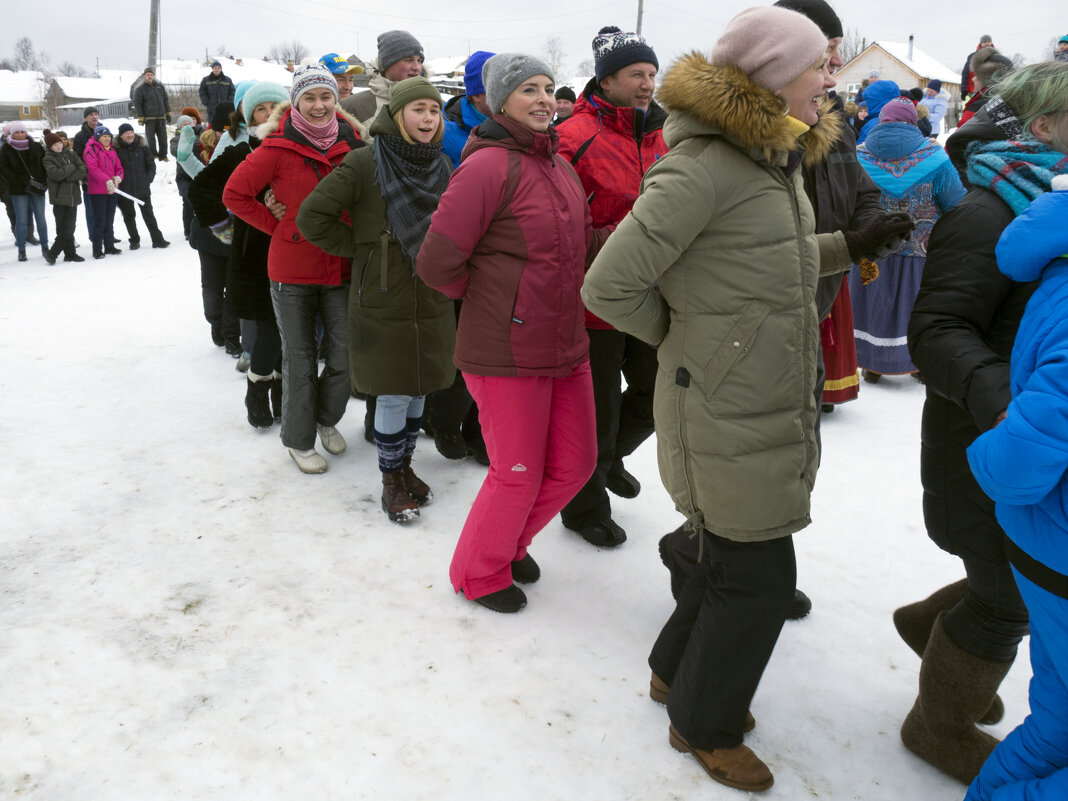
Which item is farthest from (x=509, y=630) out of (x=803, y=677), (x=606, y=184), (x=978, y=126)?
(x=978, y=126)

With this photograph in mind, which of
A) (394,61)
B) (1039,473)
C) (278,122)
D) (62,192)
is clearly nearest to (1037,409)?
(1039,473)

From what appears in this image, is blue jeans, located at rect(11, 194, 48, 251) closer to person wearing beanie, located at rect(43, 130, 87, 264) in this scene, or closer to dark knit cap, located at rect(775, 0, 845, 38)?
person wearing beanie, located at rect(43, 130, 87, 264)

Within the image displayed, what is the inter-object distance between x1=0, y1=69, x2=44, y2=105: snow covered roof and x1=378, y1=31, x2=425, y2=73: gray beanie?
7217 cm

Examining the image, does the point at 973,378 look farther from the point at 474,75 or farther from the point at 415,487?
the point at 474,75

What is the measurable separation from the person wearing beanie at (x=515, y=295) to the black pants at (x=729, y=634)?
0.87 m

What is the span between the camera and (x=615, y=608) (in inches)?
123

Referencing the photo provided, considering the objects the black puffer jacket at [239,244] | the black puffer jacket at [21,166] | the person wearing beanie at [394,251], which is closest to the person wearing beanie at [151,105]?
the black puffer jacket at [21,166]

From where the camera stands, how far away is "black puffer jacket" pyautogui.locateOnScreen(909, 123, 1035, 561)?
179 cm

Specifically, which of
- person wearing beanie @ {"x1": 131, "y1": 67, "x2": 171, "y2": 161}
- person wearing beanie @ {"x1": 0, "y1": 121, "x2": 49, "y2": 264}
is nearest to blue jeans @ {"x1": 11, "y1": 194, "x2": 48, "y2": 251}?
person wearing beanie @ {"x1": 0, "y1": 121, "x2": 49, "y2": 264}

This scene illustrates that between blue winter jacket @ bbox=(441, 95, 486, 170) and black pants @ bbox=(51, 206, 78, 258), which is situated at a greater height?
blue winter jacket @ bbox=(441, 95, 486, 170)

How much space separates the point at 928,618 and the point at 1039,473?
1233mm

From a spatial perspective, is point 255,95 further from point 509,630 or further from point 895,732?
point 895,732

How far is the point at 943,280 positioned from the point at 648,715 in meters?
1.56

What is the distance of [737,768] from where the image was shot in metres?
2.22
